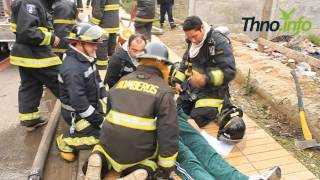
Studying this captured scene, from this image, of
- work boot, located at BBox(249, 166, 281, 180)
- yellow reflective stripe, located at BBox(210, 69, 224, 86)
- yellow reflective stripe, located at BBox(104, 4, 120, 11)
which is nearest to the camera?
work boot, located at BBox(249, 166, 281, 180)

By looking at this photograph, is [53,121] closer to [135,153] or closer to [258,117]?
[135,153]

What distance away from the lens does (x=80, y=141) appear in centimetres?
376

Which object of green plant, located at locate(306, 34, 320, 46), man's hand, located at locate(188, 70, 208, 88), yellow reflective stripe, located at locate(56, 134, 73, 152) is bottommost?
yellow reflective stripe, located at locate(56, 134, 73, 152)

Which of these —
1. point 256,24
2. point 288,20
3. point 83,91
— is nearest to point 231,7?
point 256,24

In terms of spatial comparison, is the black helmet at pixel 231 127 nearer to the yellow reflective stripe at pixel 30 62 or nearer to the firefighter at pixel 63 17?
the yellow reflective stripe at pixel 30 62

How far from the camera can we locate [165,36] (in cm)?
977

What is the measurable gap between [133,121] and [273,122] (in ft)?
9.09

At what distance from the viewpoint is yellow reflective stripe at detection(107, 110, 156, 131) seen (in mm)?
2740

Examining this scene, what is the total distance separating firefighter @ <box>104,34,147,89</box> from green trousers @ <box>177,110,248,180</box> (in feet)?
3.55

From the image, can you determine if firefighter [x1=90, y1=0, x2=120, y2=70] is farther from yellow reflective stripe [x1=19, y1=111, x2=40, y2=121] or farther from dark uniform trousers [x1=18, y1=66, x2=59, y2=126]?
yellow reflective stripe [x1=19, y1=111, x2=40, y2=121]

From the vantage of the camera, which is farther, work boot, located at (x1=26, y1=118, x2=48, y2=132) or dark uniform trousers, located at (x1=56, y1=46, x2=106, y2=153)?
work boot, located at (x1=26, y1=118, x2=48, y2=132)

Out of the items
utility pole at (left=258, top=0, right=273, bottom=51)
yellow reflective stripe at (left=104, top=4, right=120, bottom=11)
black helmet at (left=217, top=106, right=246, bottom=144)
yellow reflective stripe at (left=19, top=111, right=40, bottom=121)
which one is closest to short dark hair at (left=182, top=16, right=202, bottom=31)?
black helmet at (left=217, top=106, right=246, bottom=144)

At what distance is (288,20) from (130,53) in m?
7.42

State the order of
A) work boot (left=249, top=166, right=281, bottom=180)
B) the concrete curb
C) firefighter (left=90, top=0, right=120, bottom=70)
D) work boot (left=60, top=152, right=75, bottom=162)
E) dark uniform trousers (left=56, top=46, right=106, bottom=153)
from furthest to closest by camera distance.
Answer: firefighter (left=90, top=0, right=120, bottom=70) < the concrete curb < work boot (left=60, top=152, right=75, bottom=162) < dark uniform trousers (left=56, top=46, right=106, bottom=153) < work boot (left=249, top=166, right=281, bottom=180)
